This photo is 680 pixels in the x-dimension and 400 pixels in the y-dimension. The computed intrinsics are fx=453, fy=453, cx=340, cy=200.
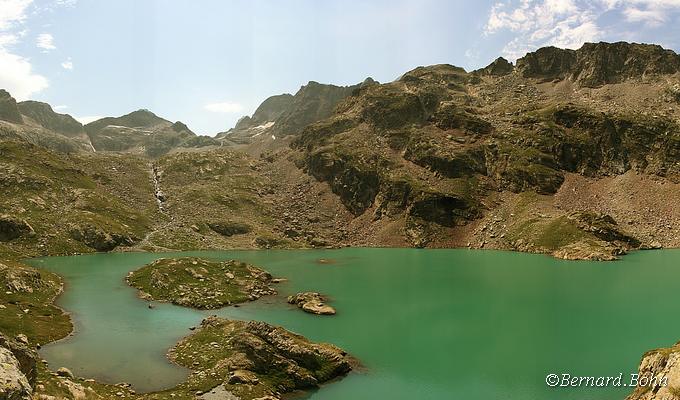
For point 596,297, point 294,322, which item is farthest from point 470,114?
point 294,322

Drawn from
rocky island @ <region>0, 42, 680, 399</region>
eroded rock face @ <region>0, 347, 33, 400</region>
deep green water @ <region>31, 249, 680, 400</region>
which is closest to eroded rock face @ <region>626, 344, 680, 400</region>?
deep green water @ <region>31, 249, 680, 400</region>

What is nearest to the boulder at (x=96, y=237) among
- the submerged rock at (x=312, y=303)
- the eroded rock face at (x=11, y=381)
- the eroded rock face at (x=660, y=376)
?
the submerged rock at (x=312, y=303)

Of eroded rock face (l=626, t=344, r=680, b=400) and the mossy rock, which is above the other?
the mossy rock

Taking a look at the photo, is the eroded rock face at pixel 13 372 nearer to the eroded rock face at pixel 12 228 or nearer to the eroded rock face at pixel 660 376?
the eroded rock face at pixel 660 376

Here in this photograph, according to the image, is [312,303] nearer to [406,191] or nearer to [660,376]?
[660,376]

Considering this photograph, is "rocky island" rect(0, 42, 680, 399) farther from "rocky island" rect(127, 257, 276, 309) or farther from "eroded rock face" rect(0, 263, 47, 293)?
"eroded rock face" rect(0, 263, 47, 293)

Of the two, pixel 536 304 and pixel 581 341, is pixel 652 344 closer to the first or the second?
pixel 581 341
